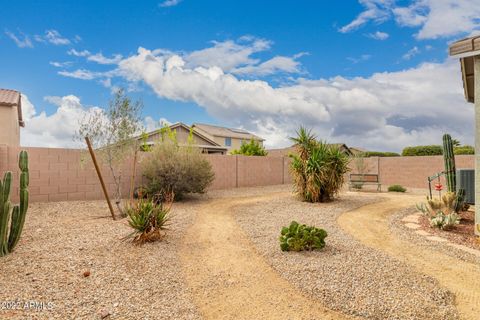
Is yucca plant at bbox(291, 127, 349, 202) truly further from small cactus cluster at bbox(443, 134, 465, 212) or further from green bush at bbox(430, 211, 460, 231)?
green bush at bbox(430, 211, 460, 231)

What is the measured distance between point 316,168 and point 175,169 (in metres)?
4.66

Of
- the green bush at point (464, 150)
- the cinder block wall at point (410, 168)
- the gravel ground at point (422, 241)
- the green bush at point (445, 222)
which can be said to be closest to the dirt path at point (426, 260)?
the gravel ground at point (422, 241)

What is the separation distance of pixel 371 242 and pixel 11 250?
20.9 feet

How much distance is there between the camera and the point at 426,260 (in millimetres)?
5098

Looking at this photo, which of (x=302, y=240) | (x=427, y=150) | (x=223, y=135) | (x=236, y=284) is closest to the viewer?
(x=236, y=284)

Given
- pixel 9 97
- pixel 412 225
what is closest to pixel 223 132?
pixel 9 97

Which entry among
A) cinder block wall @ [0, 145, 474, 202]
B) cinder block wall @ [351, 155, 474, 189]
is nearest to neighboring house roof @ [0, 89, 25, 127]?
cinder block wall @ [0, 145, 474, 202]

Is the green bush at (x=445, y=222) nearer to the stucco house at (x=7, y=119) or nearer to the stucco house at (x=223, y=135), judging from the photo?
the stucco house at (x=7, y=119)

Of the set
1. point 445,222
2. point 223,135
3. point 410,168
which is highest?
point 223,135

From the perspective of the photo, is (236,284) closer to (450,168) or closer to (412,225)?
(412,225)

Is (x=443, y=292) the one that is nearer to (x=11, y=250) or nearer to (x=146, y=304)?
(x=146, y=304)

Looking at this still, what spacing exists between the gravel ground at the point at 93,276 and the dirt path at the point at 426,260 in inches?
126

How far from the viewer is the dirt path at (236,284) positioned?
351 cm

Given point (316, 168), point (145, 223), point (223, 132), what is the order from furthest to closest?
point (223, 132) → point (316, 168) → point (145, 223)
